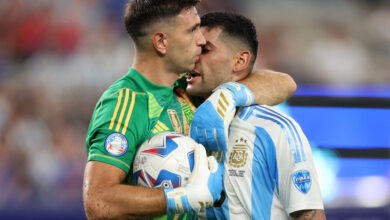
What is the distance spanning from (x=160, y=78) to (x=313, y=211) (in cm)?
Answer: 110

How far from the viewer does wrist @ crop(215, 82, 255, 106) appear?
2.48 m

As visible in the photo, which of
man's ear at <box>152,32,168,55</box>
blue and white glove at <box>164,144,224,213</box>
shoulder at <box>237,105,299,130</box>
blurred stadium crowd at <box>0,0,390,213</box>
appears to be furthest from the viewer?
blurred stadium crowd at <box>0,0,390,213</box>

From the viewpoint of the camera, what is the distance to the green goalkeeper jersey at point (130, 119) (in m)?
2.27

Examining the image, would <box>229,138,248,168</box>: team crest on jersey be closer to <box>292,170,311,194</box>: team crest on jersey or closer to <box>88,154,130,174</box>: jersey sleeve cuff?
<box>292,170,311,194</box>: team crest on jersey

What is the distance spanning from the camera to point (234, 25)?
2.96 metres

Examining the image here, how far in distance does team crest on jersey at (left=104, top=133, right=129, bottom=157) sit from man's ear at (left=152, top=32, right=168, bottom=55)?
65 cm

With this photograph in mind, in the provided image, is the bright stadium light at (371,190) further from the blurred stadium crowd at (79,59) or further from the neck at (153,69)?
the neck at (153,69)

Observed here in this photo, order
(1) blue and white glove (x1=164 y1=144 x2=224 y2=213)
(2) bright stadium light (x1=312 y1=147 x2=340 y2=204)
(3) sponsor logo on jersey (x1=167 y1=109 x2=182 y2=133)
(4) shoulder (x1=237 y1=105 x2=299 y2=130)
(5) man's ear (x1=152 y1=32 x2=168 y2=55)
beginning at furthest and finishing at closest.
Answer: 1. (2) bright stadium light (x1=312 y1=147 x2=340 y2=204)
2. (5) man's ear (x1=152 y1=32 x2=168 y2=55)
3. (3) sponsor logo on jersey (x1=167 y1=109 x2=182 y2=133)
4. (4) shoulder (x1=237 y1=105 x2=299 y2=130)
5. (1) blue and white glove (x1=164 y1=144 x2=224 y2=213)

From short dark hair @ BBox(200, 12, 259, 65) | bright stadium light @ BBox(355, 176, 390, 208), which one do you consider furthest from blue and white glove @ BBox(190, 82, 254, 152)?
bright stadium light @ BBox(355, 176, 390, 208)

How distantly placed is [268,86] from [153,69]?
682 mm

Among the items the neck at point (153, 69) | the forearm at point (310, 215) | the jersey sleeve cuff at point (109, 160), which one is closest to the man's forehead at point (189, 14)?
the neck at point (153, 69)

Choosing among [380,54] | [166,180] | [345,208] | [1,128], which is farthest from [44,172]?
[380,54]

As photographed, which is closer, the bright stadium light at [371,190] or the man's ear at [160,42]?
the man's ear at [160,42]

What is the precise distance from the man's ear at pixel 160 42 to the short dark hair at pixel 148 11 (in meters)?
0.08
